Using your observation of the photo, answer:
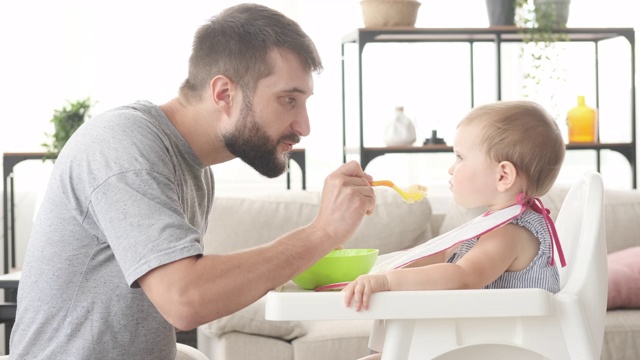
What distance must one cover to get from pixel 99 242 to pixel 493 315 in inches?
27.5

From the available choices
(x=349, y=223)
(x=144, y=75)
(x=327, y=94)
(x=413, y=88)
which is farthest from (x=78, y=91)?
(x=349, y=223)

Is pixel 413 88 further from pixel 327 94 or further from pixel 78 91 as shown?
pixel 78 91

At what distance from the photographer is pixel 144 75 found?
4.82m

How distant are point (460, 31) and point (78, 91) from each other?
75.9 inches

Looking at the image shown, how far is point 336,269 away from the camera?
1.57 meters

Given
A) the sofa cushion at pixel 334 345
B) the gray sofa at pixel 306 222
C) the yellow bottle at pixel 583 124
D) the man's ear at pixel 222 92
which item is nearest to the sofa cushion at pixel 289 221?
the gray sofa at pixel 306 222

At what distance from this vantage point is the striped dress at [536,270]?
1.65m

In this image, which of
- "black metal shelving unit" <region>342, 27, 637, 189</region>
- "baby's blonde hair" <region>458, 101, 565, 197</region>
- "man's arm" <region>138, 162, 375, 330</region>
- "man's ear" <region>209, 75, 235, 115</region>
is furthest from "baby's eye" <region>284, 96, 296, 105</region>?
"black metal shelving unit" <region>342, 27, 637, 189</region>

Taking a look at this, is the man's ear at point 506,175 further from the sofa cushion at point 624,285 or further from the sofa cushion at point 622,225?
the sofa cushion at point 622,225

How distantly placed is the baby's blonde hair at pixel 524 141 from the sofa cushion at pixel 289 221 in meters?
1.69

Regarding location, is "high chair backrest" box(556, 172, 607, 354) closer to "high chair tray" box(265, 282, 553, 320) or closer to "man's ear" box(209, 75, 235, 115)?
"high chair tray" box(265, 282, 553, 320)

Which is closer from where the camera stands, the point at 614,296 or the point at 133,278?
the point at 133,278

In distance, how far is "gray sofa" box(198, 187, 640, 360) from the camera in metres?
2.96

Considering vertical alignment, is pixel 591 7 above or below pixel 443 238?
above
